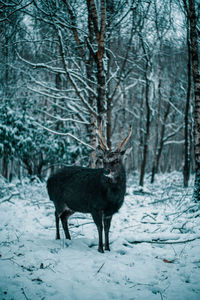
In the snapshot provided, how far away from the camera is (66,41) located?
763cm

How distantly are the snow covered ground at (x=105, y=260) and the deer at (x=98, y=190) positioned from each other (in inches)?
19.6

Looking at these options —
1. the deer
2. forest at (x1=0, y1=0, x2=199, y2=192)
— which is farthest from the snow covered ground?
forest at (x1=0, y1=0, x2=199, y2=192)

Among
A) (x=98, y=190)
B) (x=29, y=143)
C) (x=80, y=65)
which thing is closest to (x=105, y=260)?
(x=98, y=190)

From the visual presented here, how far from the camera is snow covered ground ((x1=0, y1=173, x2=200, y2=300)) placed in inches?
107

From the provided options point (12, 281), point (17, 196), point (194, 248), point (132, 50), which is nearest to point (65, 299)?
point (12, 281)

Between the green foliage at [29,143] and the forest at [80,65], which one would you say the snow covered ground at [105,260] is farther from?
the green foliage at [29,143]

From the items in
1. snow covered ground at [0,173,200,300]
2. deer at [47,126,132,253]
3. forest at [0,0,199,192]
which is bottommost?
snow covered ground at [0,173,200,300]

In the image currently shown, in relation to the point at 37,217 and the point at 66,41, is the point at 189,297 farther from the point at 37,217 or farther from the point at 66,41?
the point at 66,41

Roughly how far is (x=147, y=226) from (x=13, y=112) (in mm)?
9118

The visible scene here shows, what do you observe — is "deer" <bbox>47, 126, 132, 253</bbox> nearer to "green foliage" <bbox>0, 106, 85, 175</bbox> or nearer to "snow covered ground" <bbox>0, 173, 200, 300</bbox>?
"snow covered ground" <bbox>0, 173, 200, 300</bbox>

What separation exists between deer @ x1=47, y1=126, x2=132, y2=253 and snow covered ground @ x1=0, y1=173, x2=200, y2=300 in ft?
1.63

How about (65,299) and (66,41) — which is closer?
(65,299)

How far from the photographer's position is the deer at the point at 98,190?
4.22 meters

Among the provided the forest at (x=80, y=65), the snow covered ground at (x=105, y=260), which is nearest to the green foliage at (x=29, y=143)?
the forest at (x=80, y=65)
